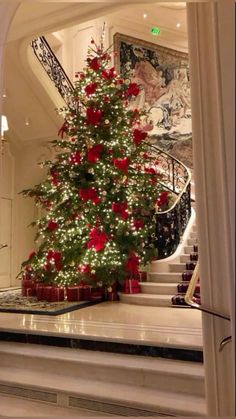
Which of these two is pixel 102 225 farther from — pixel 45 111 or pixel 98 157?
pixel 45 111

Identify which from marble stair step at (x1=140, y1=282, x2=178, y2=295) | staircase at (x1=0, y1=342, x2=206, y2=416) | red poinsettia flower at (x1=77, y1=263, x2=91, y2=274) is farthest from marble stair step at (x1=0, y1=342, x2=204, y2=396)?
marble stair step at (x1=140, y1=282, x2=178, y2=295)

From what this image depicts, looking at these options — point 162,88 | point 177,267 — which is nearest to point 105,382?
point 177,267

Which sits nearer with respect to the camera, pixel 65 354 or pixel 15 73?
pixel 65 354

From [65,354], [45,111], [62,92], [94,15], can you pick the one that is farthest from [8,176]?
[65,354]

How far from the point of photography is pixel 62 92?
7715 mm

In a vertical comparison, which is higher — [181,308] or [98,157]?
[98,157]

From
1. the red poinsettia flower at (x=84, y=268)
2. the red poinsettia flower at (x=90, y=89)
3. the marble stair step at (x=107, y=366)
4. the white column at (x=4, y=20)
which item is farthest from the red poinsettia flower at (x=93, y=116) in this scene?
the marble stair step at (x=107, y=366)

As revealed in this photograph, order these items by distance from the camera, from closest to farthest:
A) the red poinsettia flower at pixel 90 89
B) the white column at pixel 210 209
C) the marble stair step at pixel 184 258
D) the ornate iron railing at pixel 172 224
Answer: the white column at pixel 210 209 → the red poinsettia flower at pixel 90 89 → the marble stair step at pixel 184 258 → the ornate iron railing at pixel 172 224

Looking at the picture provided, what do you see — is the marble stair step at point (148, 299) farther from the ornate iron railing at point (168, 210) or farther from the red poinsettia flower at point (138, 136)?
the red poinsettia flower at point (138, 136)

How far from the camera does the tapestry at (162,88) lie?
10.6 meters

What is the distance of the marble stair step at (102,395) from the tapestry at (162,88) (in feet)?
28.0

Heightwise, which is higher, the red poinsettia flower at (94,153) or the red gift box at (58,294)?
the red poinsettia flower at (94,153)

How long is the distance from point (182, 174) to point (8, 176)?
465 centimetres

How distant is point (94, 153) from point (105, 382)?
10.4 feet
